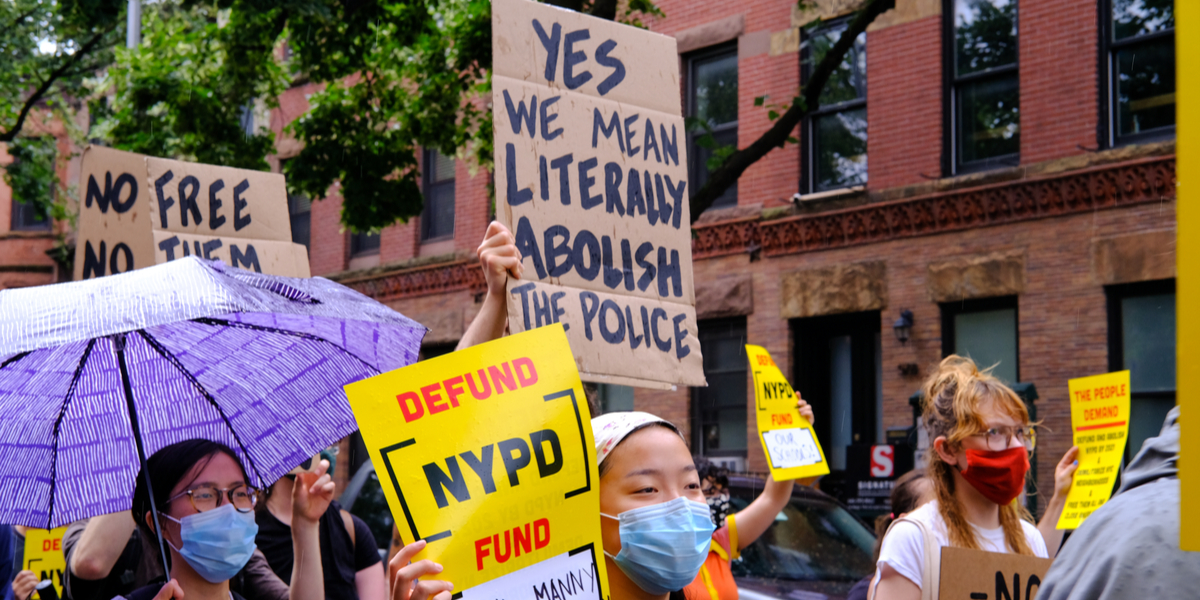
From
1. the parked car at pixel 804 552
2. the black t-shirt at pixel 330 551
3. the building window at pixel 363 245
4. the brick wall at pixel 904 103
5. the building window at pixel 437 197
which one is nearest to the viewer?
the black t-shirt at pixel 330 551

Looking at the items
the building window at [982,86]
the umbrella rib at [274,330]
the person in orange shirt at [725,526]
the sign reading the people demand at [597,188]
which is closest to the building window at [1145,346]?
the building window at [982,86]

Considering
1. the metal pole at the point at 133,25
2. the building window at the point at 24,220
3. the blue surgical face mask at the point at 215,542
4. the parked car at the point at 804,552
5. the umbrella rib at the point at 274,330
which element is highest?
the metal pole at the point at 133,25

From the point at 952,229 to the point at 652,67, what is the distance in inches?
394

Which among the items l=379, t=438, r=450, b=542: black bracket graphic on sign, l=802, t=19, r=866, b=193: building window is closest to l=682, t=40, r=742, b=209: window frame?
l=802, t=19, r=866, b=193: building window

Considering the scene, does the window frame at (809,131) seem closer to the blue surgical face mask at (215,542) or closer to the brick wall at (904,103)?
the brick wall at (904,103)

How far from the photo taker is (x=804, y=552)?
6.62m

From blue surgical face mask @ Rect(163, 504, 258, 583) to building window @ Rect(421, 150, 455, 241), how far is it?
15.9 m

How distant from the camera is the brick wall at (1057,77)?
12.3m

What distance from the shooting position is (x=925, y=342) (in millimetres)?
13242

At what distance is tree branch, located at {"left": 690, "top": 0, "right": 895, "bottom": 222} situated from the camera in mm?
10828

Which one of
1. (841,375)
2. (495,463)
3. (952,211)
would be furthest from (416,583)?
(841,375)

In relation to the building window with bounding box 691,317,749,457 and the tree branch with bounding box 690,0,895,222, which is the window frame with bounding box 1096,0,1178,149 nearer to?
the tree branch with bounding box 690,0,895,222

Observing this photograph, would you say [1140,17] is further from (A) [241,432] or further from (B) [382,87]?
(A) [241,432]

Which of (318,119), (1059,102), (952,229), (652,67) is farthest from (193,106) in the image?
(652,67)
